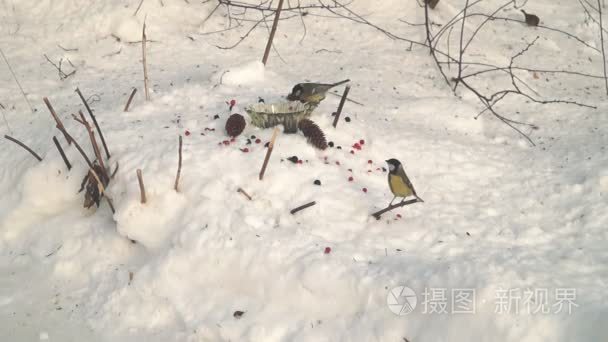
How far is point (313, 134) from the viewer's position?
2635 mm

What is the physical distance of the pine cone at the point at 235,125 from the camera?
2680 millimetres

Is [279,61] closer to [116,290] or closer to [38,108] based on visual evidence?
[38,108]

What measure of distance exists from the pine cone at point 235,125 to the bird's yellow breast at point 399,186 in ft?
2.82

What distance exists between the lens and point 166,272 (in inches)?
87.5

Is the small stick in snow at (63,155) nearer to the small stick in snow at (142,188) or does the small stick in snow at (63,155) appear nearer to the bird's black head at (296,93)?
the small stick in snow at (142,188)

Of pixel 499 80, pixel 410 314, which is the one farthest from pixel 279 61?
pixel 410 314

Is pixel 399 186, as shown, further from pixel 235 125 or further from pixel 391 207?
pixel 235 125

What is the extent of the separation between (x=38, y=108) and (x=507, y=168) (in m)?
2.81

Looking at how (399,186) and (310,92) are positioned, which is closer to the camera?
(399,186)
